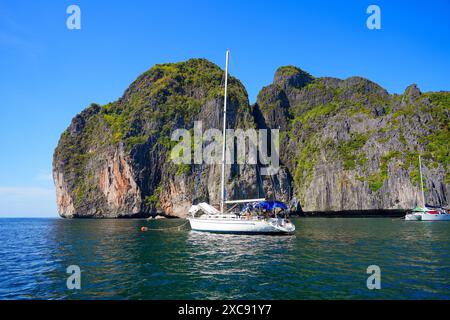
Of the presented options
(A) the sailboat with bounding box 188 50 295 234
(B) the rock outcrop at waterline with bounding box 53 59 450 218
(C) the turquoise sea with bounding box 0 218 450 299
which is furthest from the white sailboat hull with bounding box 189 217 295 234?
(B) the rock outcrop at waterline with bounding box 53 59 450 218

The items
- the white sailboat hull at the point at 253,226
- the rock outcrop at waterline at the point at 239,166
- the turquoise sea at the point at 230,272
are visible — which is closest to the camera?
the turquoise sea at the point at 230,272

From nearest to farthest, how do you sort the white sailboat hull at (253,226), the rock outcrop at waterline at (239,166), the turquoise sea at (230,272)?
1. the turquoise sea at (230,272)
2. the white sailboat hull at (253,226)
3. the rock outcrop at waterline at (239,166)

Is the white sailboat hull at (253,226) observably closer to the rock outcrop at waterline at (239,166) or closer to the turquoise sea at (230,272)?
the turquoise sea at (230,272)

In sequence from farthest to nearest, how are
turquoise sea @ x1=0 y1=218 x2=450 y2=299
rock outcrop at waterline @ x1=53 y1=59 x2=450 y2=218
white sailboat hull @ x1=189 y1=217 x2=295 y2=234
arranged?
rock outcrop at waterline @ x1=53 y1=59 x2=450 y2=218
white sailboat hull @ x1=189 y1=217 x2=295 y2=234
turquoise sea @ x1=0 y1=218 x2=450 y2=299

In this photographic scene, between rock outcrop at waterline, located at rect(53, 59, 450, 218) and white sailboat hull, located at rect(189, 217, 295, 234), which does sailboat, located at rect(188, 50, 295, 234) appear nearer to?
white sailboat hull, located at rect(189, 217, 295, 234)

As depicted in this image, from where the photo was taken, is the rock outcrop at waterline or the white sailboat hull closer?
the white sailboat hull

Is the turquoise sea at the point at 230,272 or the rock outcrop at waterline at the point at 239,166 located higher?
the rock outcrop at waterline at the point at 239,166

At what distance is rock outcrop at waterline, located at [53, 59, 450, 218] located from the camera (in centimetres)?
11229

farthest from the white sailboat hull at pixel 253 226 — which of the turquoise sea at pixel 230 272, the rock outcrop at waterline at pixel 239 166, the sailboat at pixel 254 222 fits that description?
the rock outcrop at waterline at pixel 239 166

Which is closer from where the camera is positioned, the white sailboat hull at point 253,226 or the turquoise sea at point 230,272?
the turquoise sea at point 230,272

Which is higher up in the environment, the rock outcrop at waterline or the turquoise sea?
the rock outcrop at waterline

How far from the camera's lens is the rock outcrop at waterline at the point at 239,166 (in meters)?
112

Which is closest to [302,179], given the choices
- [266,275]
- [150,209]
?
[150,209]

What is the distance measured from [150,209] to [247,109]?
5907 centimetres
